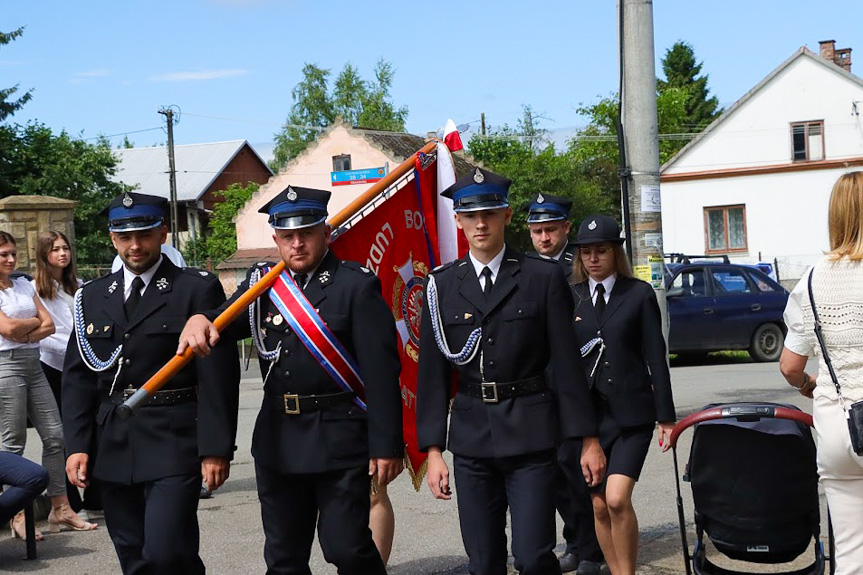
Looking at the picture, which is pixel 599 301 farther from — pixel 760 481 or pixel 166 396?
pixel 166 396

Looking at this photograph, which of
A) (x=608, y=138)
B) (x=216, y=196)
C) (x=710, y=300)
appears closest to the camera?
(x=710, y=300)

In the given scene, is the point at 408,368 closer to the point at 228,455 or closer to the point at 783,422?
the point at 228,455

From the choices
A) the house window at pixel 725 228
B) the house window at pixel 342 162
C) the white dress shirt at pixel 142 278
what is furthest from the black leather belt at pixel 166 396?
the house window at pixel 342 162

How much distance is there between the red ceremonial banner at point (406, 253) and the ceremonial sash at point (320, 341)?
4.03ft

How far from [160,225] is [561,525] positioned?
12.9ft

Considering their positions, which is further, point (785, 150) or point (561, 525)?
point (785, 150)

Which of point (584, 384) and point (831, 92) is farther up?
point (831, 92)

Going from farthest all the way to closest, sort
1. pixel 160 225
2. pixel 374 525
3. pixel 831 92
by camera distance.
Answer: pixel 831 92 → pixel 374 525 → pixel 160 225

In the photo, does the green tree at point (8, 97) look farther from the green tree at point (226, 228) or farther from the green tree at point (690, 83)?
the green tree at point (690, 83)

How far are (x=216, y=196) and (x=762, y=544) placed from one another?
71.7 m

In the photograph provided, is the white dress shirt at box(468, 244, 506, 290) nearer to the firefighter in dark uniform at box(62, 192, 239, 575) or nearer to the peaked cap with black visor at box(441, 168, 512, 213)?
the peaked cap with black visor at box(441, 168, 512, 213)

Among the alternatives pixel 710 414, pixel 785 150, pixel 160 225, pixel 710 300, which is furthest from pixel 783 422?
pixel 785 150

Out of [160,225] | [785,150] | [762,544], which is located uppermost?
[785,150]

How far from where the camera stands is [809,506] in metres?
5.06
